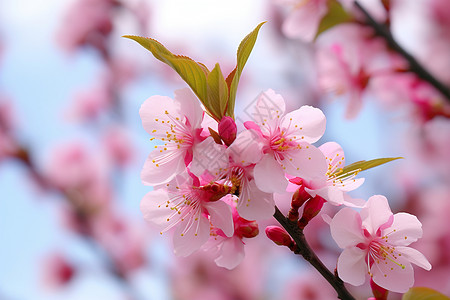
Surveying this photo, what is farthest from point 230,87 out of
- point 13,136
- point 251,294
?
point 13,136

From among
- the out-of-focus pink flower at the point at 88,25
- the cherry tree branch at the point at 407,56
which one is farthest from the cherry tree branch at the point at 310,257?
the out-of-focus pink flower at the point at 88,25

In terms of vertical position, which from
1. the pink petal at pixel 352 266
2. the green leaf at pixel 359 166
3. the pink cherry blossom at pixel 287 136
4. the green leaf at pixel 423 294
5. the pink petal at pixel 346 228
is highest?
the pink cherry blossom at pixel 287 136

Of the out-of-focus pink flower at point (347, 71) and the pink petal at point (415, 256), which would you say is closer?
the pink petal at point (415, 256)

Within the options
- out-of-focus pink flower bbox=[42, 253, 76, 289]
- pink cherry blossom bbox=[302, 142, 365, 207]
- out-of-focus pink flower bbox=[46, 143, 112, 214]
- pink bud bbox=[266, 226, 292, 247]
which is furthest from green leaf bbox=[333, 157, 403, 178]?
out-of-focus pink flower bbox=[42, 253, 76, 289]

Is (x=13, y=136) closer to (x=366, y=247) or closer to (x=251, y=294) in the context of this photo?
(x=251, y=294)

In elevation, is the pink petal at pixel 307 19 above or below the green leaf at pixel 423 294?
above

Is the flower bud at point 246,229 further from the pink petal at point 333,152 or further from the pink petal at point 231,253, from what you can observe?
the pink petal at point 333,152
